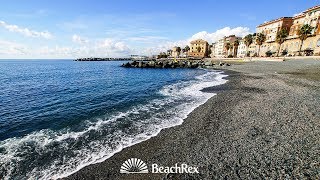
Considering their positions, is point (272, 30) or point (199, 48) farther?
point (199, 48)

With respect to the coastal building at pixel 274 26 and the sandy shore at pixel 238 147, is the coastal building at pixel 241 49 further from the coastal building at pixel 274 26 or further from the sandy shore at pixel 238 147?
the sandy shore at pixel 238 147

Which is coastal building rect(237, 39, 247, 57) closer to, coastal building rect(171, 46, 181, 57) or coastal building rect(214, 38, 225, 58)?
coastal building rect(214, 38, 225, 58)

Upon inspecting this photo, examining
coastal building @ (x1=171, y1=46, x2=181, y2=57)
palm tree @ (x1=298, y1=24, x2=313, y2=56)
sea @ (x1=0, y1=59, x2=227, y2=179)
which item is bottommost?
sea @ (x1=0, y1=59, x2=227, y2=179)

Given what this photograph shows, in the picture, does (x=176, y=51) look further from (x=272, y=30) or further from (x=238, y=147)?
(x=238, y=147)

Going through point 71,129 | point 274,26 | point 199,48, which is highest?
point 274,26

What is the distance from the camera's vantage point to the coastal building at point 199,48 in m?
162

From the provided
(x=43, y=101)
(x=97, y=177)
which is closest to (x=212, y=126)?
(x=97, y=177)

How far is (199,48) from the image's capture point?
161125 millimetres

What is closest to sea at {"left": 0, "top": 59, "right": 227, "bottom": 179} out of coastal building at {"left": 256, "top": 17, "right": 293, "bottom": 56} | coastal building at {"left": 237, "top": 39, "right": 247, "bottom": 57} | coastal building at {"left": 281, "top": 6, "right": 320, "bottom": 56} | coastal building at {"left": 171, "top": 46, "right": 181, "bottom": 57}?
coastal building at {"left": 281, "top": 6, "right": 320, "bottom": 56}

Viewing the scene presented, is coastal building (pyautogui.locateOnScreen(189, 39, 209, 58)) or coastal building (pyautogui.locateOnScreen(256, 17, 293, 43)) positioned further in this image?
coastal building (pyautogui.locateOnScreen(189, 39, 209, 58))

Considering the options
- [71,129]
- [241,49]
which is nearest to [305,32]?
[241,49]

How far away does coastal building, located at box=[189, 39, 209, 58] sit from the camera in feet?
533

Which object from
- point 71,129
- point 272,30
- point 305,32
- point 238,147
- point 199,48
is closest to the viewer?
point 238,147

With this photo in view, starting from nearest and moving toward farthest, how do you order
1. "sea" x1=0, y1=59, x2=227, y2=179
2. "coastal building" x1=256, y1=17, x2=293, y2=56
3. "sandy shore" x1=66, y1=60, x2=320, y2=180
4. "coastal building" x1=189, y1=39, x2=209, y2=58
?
"sandy shore" x1=66, y1=60, x2=320, y2=180, "sea" x1=0, y1=59, x2=227, y2=179, "coastal building" x1=256, y1=17, x2=293, y2=56, "coastal building" x1=189, y1=39, x2=209, y2=58
